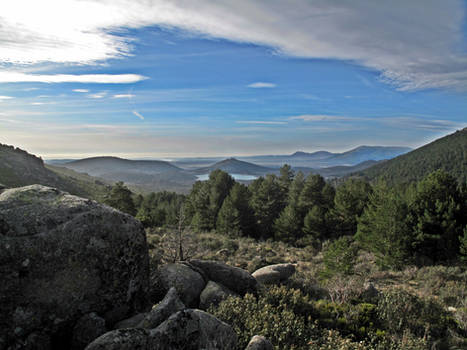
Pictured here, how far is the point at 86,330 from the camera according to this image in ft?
15.9

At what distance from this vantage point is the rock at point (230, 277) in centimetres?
894

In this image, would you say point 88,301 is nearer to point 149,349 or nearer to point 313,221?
point 149,349

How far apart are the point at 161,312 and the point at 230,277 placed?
13.4 feet

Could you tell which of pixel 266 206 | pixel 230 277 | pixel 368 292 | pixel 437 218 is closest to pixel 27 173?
pixel 266 206

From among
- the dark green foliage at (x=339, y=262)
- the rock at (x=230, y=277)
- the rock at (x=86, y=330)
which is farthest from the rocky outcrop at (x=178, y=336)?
the dark green foliage at (x=339, y=262)

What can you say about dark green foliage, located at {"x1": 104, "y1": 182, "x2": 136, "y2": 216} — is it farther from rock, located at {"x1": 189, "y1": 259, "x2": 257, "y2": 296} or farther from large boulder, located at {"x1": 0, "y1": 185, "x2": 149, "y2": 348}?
large boulder, located at {"x1": 0, "y1": 185, "x2": 149, "y2": 348}

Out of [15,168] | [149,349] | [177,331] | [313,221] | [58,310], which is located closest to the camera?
[149,349]

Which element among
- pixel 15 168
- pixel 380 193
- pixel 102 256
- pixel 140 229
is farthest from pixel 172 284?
pixel 15 168

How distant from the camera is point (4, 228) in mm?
4613

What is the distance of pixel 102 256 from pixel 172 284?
A: 2.71m

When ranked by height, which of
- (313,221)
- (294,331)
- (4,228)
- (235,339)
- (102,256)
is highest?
(4,228)

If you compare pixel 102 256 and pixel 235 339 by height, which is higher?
pixel 102 256

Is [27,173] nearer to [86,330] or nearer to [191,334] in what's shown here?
[86,330]

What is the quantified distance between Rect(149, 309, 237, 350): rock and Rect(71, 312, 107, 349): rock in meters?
1.33
